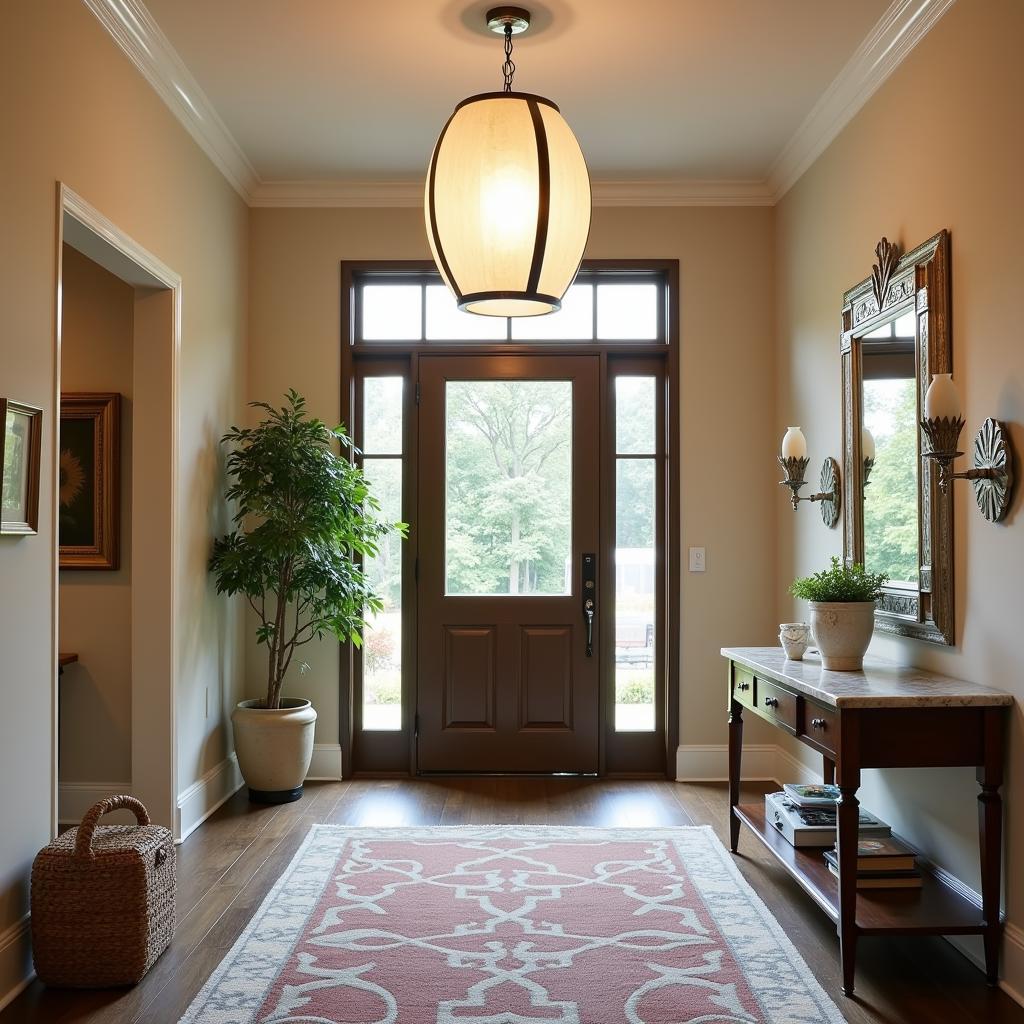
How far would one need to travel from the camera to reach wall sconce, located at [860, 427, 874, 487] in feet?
12.5

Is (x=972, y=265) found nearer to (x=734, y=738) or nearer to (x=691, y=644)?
(x=734, y=738)

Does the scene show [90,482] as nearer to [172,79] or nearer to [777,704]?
[172,79]

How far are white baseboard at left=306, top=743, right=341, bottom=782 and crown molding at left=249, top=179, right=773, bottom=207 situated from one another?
2.72 metres

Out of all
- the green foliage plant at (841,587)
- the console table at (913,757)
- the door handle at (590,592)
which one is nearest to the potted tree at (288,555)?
the door handle at (590,592)

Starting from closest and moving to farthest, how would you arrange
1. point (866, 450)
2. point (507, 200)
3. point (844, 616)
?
point (507, 200) < point (844, 616) < point (866, 450)

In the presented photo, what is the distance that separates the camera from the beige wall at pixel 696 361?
17.0 ft

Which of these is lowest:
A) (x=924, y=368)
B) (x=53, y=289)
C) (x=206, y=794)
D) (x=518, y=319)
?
(x=206, y=794)

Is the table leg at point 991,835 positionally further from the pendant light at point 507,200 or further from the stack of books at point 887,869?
the pendant light at point 507,200

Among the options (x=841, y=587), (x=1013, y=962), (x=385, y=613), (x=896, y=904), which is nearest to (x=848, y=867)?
(x=896, y=904)

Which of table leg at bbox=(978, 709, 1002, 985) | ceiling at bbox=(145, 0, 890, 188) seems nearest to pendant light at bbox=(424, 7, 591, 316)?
ceiling at bbox=(145, 0, 890, 188)

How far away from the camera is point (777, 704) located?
347cm

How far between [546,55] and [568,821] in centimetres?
305

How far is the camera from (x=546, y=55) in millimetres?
3838

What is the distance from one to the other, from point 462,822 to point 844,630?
6.37ft
